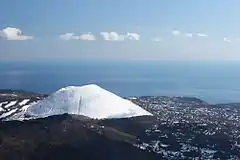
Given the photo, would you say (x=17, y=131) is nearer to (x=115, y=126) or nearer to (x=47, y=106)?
(x=115, y=126)

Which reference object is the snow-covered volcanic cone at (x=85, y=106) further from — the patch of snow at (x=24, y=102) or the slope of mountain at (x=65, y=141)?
the slope of mountain at (x=65, y=141)

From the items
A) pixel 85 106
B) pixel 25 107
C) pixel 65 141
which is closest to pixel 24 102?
pixel 25 107

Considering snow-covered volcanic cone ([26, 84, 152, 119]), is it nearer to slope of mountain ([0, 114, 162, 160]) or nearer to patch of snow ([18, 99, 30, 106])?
patch of snow ([18, 99, 30, 106])

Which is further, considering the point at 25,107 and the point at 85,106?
Result: the point at 25,107

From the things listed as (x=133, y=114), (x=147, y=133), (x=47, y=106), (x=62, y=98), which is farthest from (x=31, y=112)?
(x=147, y=133)

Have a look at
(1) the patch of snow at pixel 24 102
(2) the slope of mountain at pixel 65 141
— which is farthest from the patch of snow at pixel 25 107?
(2) the slope of mountain at pixel 65 141

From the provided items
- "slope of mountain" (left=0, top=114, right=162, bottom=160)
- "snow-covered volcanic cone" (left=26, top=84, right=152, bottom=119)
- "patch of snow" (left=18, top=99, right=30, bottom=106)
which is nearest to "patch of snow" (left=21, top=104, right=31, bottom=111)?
"snow-covered volcanic cone" (left=26, top=84, right=152, bottom=119)

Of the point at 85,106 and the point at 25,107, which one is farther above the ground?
the point at 85,106

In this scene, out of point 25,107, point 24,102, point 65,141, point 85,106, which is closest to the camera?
point 65,141

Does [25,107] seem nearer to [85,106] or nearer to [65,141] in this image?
[85,106]
